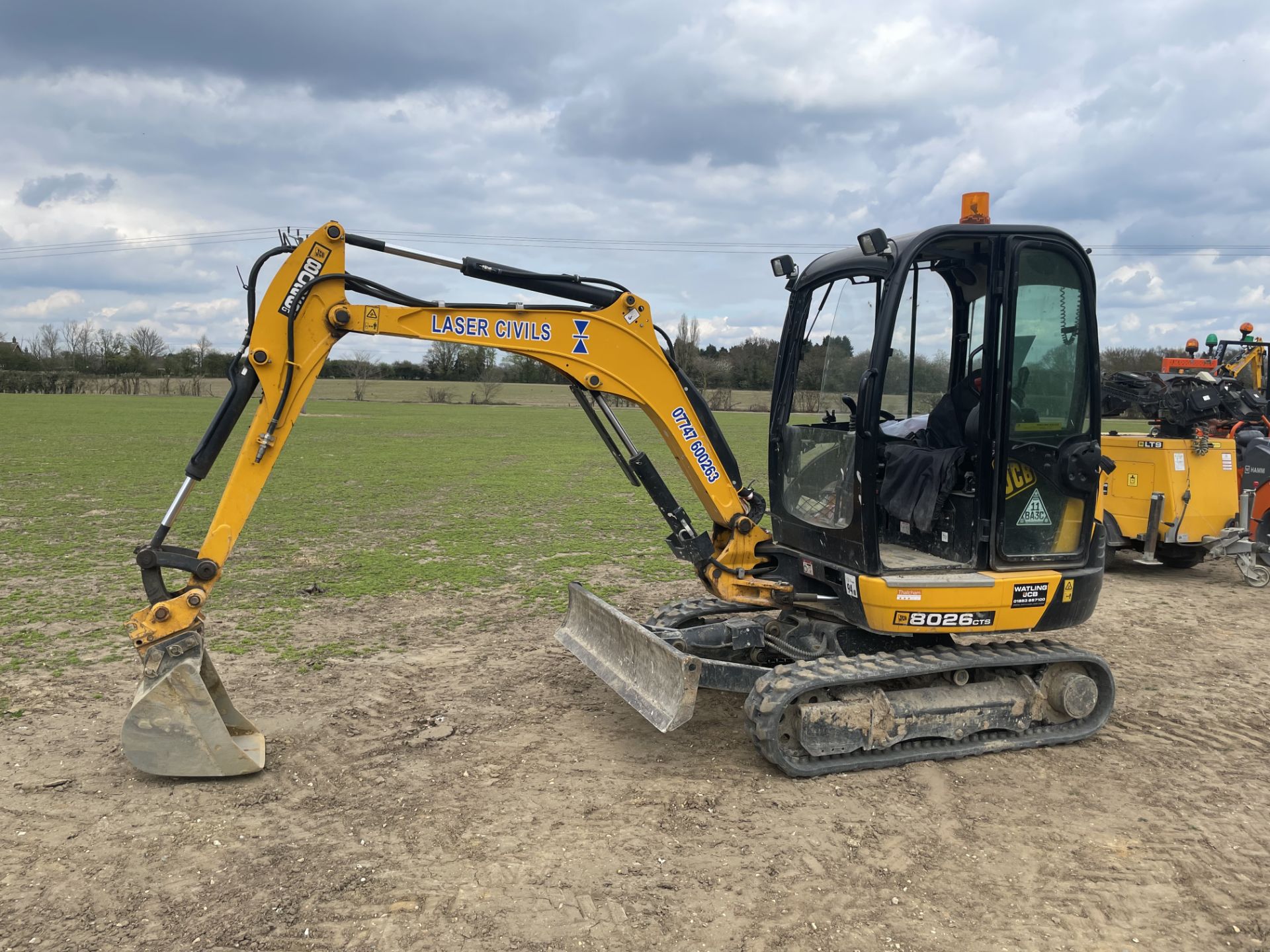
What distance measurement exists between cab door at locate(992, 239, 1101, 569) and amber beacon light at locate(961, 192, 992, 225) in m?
0.27

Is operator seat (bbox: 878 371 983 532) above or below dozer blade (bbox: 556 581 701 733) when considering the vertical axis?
above

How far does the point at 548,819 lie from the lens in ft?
15.7

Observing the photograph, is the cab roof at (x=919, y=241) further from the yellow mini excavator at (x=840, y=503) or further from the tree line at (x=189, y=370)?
the tree line at (x=189, y=370)

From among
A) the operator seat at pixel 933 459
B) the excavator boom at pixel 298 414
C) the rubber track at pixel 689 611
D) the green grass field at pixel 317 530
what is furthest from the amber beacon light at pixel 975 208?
the green grass field at pixel 317 530

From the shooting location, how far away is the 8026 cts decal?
569 centimetres

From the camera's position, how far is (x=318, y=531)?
13.0 m

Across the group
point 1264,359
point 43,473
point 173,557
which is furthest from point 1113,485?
point 43,473

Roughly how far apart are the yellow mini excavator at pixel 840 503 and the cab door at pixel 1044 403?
0.01m

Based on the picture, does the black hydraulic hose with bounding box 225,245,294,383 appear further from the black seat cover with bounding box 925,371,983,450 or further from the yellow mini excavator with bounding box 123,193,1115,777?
the black seat cover with bounding box 925,371,983,450

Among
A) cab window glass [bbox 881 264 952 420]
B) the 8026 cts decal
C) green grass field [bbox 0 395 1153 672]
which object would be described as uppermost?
cab window glass [bbox 881 264 952 420]

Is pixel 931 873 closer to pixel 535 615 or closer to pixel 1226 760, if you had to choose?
pixel 1226 760

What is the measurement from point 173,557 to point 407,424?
36.3 m

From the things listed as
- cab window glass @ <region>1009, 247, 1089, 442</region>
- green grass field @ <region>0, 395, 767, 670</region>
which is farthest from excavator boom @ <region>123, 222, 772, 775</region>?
green grass field @ <region>0, 395, 767, 670</region>

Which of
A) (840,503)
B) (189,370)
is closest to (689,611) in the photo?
(840,503)
